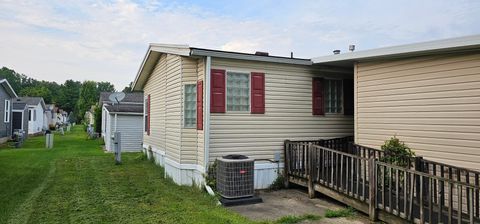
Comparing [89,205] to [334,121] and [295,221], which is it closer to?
[295,221]

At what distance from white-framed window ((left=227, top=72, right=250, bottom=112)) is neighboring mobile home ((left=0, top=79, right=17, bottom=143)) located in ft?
62.0

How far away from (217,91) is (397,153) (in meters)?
4.05

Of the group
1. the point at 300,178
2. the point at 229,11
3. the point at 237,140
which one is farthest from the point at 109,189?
the point at 229,11

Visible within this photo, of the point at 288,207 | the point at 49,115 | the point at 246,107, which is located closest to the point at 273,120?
the point at 246,107

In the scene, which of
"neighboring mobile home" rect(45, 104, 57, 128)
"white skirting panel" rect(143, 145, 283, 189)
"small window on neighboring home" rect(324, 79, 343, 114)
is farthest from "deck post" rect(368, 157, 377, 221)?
"neighboring mobile home" rect(45, 104, 57, 128)

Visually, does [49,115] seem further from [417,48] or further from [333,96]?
[417,48]

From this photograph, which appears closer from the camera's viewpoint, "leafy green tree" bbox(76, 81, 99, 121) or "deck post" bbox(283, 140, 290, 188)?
"deck post" bbox(283, 140, 290, 188)

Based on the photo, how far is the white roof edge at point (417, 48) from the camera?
205 inches

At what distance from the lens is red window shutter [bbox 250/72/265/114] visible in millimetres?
8258

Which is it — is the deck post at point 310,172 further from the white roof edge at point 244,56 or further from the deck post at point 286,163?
the white roof edge at point 244,56

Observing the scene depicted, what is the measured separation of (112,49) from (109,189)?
12897 millimetres

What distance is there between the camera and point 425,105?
6.39 m

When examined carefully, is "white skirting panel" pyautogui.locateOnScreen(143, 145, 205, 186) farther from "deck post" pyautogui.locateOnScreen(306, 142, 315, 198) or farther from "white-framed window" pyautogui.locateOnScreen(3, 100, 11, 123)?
"white-framed window" pyautogui.locateOnScreen(3, 100, 11, 123)

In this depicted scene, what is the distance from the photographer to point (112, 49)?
62.7 ft
